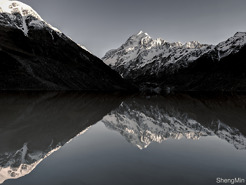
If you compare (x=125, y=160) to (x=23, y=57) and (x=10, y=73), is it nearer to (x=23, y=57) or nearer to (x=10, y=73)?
(x=10, y=73)

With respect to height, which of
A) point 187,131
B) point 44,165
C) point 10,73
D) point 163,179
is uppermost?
point 10,73

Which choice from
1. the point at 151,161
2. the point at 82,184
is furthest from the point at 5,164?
the point at 151,161

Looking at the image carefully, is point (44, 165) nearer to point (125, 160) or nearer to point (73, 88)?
point (125, 160)

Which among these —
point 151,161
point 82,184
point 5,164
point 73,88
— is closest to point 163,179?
point 151,161

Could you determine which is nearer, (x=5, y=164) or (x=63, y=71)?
(x=5, y=164)

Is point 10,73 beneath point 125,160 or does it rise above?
above

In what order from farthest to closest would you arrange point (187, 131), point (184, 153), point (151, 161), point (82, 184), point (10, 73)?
point (10, 73), point (187, 131), point (184, 153), point (151, 161), point (82, 184)

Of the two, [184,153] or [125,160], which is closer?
[125,160]

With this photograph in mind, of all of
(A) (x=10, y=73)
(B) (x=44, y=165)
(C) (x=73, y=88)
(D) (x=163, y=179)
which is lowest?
(B) (x=44, y=165)

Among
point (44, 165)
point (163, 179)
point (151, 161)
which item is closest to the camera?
point (163, 179)
